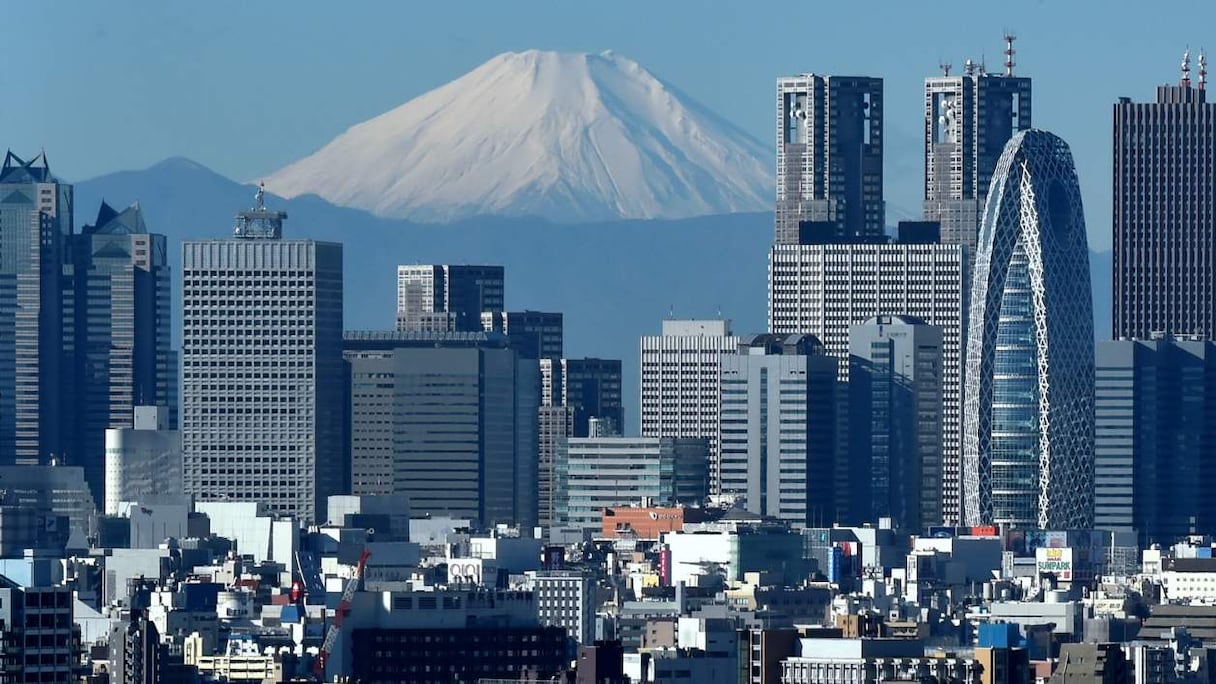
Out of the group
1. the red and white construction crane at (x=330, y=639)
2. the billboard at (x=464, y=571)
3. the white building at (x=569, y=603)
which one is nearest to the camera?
the red and white construction crane at (x=330, y=639)

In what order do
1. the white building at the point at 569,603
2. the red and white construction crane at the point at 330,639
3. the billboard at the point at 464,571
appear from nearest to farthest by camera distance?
the red and white construction crane at the point at 330,639 < the white building at the point at 569,603 < the billboard at the point at 464,571

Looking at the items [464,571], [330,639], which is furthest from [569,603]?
[330,639]

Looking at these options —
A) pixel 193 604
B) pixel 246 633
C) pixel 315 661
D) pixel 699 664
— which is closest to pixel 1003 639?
pixel 699 664

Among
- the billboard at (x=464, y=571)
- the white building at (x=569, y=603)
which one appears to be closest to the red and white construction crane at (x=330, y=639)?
the white building at (x=569, y=603)

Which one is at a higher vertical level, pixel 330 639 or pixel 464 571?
pixel 464 571

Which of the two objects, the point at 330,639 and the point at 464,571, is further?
the point at 464,571

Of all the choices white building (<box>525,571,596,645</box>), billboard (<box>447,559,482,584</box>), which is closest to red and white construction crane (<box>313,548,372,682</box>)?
white building (<box>525,571,596,645</box>)

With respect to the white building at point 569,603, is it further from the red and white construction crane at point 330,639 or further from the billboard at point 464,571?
the red and white construction crane at point 330,639

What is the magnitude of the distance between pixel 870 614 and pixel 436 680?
107ft

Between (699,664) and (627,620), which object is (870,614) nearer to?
(627,620)

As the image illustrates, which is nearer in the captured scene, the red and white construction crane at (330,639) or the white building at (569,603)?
the red and white construction crane at (330,639)

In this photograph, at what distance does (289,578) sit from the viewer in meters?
189

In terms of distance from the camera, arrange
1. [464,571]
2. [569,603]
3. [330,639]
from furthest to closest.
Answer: [464,571] < [569,603] < [330,639]

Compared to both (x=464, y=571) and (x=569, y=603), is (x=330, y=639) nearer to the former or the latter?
(x=569, y=603)
